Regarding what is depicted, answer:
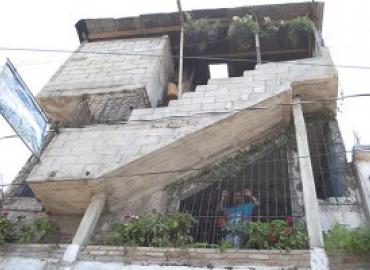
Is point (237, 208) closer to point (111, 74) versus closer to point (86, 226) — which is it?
point (86, 226)

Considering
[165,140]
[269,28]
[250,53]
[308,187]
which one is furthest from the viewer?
[250,53]

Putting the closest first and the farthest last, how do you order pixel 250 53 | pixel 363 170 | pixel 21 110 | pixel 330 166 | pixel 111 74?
pixel 21 110 → pixel 363 170 → pixel 330 166 → pixel 111 74 → pixel 250 53

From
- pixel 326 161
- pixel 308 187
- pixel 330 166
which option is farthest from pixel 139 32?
pixel 308 187

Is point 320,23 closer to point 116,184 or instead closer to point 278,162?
point 278,162

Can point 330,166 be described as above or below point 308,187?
above

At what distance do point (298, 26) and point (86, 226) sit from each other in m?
7.62

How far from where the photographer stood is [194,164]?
8344 mm

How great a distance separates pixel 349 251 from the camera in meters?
5.95

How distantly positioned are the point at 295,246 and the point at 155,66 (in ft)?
20.7

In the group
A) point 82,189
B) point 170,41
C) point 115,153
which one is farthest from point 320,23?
point 82,189

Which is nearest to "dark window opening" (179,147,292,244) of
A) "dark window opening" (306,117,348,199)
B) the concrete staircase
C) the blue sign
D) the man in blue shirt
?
the man in blue shirt

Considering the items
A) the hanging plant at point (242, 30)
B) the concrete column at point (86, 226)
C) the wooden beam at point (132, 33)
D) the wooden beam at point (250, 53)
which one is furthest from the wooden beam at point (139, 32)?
the concrete column at point (86, 226)

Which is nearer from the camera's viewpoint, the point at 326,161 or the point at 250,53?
the point at 326,161

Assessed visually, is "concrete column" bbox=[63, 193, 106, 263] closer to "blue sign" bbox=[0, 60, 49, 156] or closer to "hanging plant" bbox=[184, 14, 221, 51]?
"blue sign" bbox=[0, 60, 49, 156]
